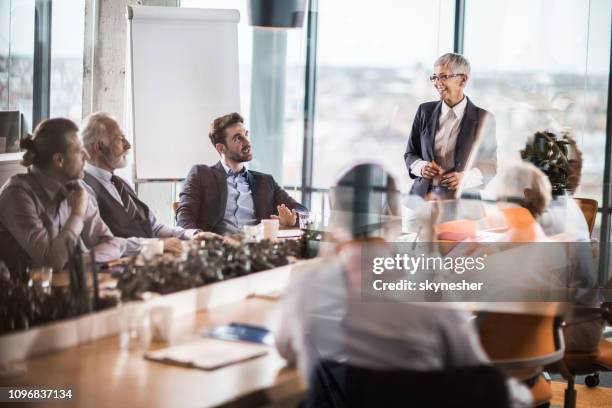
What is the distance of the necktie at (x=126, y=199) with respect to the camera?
2.44 m

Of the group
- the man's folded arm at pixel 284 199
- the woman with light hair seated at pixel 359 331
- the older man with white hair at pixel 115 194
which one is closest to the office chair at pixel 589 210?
the woman with light hair seated at pixel 359 331

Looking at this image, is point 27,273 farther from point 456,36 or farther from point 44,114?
point 456,36

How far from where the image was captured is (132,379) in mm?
1659

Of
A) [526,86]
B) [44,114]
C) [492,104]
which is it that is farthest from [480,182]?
[44,114]

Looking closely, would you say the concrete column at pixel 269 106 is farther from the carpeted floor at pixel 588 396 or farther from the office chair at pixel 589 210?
the carpeted floor at pixel 588 396

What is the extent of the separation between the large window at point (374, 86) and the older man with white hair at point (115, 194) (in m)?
0.49

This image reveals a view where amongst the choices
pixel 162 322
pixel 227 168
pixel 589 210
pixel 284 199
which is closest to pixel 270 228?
pixel 284 199

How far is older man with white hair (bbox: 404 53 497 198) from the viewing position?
254 cm

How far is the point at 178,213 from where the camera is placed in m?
2.63

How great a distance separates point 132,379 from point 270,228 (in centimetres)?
96

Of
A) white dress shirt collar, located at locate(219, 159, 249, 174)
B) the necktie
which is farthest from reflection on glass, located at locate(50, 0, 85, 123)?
white dress shirt collar, located at locate(219, 159, 249, 174)

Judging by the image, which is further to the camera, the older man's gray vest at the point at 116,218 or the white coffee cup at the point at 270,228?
the white coffee cup at the point at 270,228

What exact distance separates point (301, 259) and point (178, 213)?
0.66 m

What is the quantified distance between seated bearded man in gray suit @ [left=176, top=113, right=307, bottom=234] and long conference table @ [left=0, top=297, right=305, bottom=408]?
2.72ft
